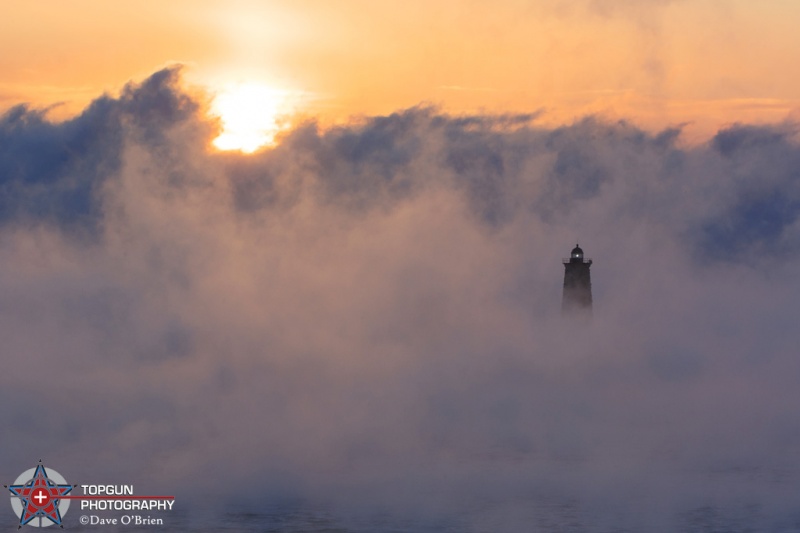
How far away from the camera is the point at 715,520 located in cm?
12519

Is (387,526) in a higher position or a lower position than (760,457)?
lower

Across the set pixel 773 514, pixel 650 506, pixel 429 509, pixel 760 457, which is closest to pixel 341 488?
pixel 429 509

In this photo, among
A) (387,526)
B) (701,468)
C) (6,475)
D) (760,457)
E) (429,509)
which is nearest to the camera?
(387,526)

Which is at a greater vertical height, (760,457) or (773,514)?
(760,457)

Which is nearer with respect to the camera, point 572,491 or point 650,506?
point 650,506

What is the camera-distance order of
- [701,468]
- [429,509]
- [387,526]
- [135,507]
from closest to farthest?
[387,526] < [429,509] < [135,507] < [701,468]

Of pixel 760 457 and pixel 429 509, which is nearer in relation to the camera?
pixel 429 509

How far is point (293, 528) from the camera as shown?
389ft

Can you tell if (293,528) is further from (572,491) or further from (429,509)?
(572,491)

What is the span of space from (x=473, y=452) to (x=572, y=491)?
40515 mm

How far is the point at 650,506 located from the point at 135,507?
44864 mm

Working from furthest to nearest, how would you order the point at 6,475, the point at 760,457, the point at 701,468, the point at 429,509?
the point at 760,457, the point at 701,468, the point at 6,475, the point at 429,509

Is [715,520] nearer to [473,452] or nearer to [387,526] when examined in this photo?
[387,526]

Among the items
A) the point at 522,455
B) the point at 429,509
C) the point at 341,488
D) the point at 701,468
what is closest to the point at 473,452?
the point at 522,455
